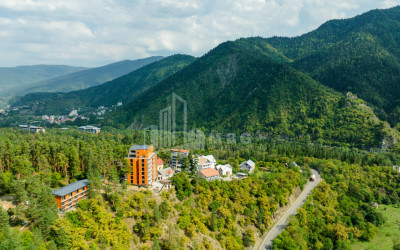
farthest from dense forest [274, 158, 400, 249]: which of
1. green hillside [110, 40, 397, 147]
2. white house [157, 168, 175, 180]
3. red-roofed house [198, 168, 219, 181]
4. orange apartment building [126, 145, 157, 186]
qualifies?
green hillside [110, 40, 397, 147]

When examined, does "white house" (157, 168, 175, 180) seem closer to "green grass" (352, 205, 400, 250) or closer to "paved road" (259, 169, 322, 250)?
"paved road" (259, 169, 322, 250)

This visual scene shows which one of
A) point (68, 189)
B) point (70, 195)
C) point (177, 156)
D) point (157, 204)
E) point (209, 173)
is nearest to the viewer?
point (70, 195)

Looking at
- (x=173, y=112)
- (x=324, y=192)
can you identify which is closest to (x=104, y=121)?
(x=173, y=112)

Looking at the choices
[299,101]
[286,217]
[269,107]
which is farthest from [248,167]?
[299,101]

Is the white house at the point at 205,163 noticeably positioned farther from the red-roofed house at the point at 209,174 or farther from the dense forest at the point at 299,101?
the dense forest at the point at 299,101

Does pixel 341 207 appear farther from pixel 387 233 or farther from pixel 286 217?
pixel 286 217

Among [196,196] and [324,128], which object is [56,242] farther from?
[324,128]
